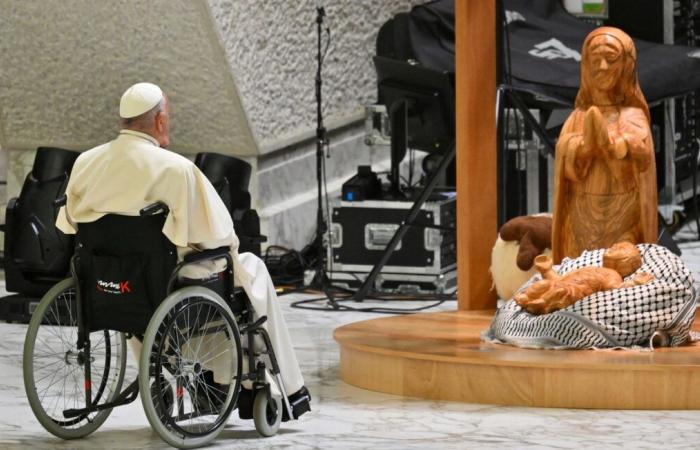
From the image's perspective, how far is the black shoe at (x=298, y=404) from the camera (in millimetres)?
5172

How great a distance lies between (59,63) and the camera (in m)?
9.23

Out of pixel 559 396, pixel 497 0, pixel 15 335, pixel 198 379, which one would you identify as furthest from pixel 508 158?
pixel 198 379

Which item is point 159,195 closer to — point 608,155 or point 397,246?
point 608,155

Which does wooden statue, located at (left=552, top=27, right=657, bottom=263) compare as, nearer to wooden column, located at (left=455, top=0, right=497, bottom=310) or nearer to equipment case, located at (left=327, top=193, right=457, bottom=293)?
wooden column, located at (left=455, top=0, right=497, bottom=310)

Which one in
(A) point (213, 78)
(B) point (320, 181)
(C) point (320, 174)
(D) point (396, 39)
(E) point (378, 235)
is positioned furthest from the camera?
(D) point (396, 39)

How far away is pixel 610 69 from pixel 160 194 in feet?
6.49

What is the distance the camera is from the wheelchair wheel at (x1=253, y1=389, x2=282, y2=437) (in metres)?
5.08

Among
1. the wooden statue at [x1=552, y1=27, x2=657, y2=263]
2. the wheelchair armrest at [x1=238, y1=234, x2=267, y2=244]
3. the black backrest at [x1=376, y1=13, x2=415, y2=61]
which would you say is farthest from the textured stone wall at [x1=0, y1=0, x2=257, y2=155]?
the wooden statue at [x1=552, y1=27, x2=657, y2=263]

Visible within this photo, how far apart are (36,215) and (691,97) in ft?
18.2

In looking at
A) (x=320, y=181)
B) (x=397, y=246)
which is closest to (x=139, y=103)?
(x=320, y=181)

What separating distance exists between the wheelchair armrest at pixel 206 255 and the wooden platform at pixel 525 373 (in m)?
1.05

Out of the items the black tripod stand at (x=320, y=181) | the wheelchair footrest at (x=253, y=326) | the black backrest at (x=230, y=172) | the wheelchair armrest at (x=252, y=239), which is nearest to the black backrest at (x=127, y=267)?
the wheelchair footrest at (x=253, y=326)

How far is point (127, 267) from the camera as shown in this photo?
4914 millimetres

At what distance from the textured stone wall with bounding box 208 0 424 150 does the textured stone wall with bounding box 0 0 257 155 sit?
136 mm
